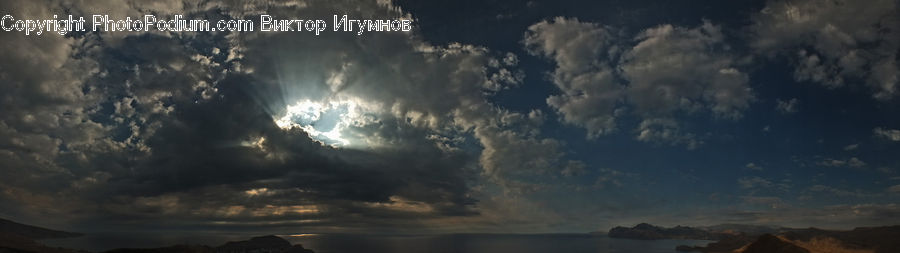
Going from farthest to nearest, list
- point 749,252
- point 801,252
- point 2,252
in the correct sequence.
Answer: point 749,252 → point 801,252 → point 2,252

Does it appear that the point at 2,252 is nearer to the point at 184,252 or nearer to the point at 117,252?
the point at 117,252

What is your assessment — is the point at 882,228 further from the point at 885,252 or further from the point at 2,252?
the point at 2,252

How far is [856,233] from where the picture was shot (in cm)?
18950

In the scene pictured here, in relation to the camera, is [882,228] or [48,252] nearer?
[48,252]

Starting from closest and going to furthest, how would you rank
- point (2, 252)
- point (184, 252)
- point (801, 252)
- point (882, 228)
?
point (2, 252) → point (184, 252) → point (801, 252) → point (882, 228)

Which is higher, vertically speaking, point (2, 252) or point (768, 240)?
point (2, 252)

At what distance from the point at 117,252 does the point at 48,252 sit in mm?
70820

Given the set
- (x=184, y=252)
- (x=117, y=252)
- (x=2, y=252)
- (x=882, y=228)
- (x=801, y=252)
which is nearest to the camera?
(x=2, y=252)

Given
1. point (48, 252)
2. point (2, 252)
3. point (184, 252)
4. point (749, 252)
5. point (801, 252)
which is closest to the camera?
point (2, 252)

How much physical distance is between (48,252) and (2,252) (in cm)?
5987

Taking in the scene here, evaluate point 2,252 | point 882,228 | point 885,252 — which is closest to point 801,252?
point 885,252

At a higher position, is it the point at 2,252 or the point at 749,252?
the point at 2,252

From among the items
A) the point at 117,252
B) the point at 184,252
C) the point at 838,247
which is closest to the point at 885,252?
the point at 838,247

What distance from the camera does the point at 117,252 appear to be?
122 metres
